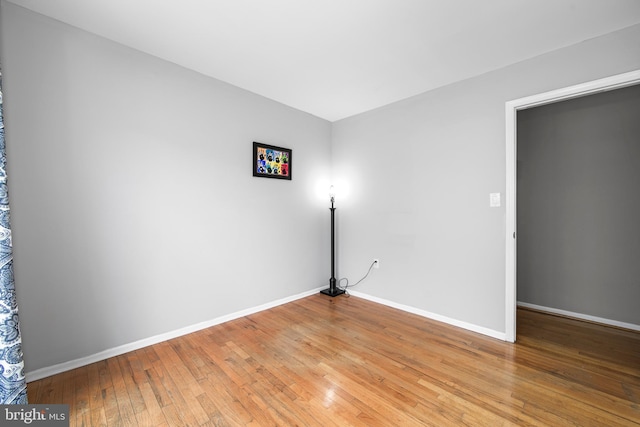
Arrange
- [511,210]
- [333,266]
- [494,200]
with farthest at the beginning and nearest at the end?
[333,266] → [494,200] → [511,210]

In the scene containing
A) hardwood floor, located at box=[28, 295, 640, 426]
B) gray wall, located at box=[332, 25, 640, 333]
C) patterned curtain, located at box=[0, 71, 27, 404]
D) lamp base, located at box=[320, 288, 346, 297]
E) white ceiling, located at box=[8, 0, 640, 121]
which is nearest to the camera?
patterned curtain, located at box=[0, 71, 27, 404]

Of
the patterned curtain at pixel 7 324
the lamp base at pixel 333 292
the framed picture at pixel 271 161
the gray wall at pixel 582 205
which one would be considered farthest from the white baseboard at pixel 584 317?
the patterned curtain at pixel 7 324

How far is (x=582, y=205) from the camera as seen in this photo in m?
3.01

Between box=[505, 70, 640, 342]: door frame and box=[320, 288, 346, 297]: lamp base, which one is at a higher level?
box=[505, 70, 640, 342]: door frame

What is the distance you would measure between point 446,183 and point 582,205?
61.8 inches

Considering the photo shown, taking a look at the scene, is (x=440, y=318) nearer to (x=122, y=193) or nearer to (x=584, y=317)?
(x=584, y=317)

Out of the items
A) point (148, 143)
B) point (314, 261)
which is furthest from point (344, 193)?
point (148, 143)

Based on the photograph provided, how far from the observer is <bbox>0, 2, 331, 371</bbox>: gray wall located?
1.90 metres

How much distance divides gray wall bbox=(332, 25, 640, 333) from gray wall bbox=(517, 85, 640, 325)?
3.60ft

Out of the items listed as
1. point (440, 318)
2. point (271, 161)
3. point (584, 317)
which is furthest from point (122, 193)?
point (584, 317)

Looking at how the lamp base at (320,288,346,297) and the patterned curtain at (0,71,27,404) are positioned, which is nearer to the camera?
the patterned curtain at (0,71,27,404)

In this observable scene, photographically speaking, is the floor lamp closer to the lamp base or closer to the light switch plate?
the lamp base

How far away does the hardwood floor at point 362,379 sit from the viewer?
160 centimetres

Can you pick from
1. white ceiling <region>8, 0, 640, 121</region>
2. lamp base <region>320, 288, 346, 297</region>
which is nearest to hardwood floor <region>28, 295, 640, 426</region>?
lamp base <region>320, 288, 346, 297</region>
